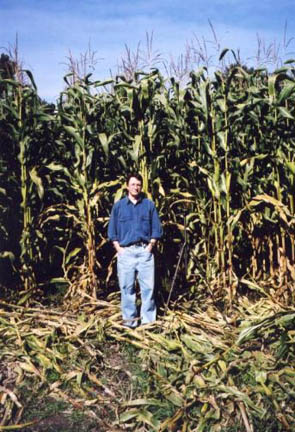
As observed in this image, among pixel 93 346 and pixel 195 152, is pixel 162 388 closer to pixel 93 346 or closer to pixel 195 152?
pixel 93 346

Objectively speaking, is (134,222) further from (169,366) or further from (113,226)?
(169,366)

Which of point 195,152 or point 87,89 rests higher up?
point 87,89

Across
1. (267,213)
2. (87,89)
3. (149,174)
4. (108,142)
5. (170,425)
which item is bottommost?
(170,425)

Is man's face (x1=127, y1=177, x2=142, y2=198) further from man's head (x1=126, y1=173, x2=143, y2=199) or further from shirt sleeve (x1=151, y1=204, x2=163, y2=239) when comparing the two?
shirt sleeve (x1=151, y1=204, x2=163, y2=239)

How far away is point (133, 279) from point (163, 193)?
43.5 inches

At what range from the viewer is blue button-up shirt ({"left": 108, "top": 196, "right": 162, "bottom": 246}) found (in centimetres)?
502

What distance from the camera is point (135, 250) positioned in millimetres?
5023

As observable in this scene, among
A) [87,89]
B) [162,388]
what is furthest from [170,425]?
[87,89]

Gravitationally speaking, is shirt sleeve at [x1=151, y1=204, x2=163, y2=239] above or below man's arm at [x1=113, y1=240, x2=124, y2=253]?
above

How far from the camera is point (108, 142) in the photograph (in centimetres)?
538

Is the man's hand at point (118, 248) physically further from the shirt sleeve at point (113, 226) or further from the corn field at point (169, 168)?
the corn field at point (169, 168)

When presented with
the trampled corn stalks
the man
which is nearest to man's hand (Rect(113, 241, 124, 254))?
the man

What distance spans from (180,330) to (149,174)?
6.06ft

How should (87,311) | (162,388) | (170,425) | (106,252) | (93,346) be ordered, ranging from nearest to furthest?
(170,425) < (162,388) < (93,346) < (87,311) < (106,252)
